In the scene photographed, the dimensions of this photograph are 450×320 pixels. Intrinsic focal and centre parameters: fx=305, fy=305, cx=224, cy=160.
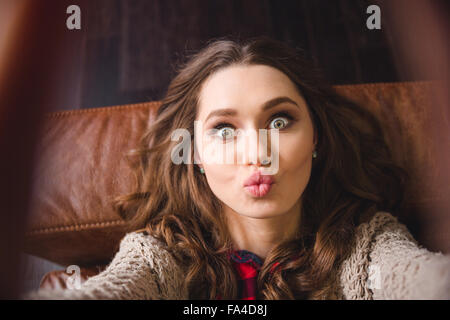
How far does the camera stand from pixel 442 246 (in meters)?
0.60

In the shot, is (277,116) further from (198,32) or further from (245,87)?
(198,32)

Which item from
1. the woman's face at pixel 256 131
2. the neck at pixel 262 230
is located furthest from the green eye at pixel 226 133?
the neck at pixel 262 230

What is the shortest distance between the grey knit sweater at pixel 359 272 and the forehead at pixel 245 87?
0.24m

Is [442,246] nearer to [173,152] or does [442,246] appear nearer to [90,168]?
[173,152]

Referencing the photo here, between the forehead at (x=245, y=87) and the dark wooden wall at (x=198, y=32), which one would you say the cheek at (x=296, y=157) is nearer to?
the forehead at (x=245, y=87)

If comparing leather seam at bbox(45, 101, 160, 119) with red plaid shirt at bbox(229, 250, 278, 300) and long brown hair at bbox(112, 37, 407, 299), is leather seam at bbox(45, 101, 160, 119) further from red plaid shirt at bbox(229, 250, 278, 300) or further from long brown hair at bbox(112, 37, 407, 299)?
red plaid shirt at bbox(229, 250, 278, 300)

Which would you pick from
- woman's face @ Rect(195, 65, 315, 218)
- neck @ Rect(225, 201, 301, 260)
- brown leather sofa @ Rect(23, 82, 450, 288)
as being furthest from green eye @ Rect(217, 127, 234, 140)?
brown leather sofa @ Rect(23, 82, 450, 288)

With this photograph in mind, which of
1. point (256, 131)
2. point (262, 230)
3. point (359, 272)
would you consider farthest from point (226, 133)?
point (359, 272)

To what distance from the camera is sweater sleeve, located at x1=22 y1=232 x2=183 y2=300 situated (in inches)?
14.9

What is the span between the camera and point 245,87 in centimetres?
46

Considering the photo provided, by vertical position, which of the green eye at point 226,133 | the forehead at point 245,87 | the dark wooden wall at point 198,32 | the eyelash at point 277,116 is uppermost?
the dark wooden wall at point 198,32

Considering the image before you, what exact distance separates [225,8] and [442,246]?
63 centimetres

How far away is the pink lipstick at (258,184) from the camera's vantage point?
43 centimetres
